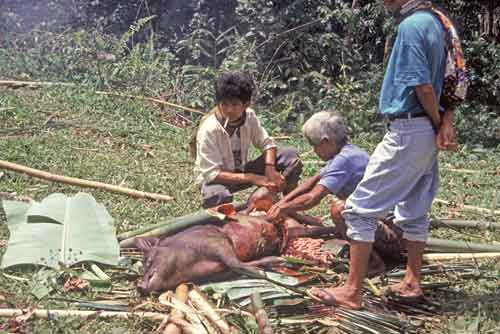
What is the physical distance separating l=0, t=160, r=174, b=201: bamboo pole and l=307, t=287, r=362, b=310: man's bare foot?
2.69 meters

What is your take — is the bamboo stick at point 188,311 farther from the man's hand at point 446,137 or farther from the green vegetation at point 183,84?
the green vegetation at point 183,84

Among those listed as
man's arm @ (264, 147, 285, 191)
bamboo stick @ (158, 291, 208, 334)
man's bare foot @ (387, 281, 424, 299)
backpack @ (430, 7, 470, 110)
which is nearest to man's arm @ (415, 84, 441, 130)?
backpack @ (430, 7, 470, 110)

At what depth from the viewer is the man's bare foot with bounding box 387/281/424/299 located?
4.51m

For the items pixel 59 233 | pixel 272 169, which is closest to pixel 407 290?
pixel 272 169

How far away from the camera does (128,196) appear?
672cm

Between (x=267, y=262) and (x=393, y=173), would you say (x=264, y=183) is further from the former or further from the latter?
(x=393, y=173)

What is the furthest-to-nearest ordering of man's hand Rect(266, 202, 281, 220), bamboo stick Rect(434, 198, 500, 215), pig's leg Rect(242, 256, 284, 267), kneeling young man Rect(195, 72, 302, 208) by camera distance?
bamboo stick Rect(434, 198, 500, 215), kneeling young man Rect(195, 72, 302, 208), man's hand Rect(266, 202, 281, 220), pig's leg Rect(242, 256, 284, 267)

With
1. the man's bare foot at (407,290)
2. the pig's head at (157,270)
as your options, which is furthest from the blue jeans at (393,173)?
the pig's head at (157,270)

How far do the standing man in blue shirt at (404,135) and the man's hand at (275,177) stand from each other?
156cm

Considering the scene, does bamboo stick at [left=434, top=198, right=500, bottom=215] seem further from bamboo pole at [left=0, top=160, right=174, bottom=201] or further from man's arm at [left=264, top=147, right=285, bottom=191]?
bamboo pole at [left=0, top=160, right=174, bottom=201]

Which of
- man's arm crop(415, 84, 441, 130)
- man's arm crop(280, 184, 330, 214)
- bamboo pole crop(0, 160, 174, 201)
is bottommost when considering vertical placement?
bamboo pole crop(0, 160, 174, 201)

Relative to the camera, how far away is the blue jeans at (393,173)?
414 cm

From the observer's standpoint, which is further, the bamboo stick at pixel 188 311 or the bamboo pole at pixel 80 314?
the bamboo pole at pixel 80 314

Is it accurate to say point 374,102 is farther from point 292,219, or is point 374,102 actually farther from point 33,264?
point 33,264
